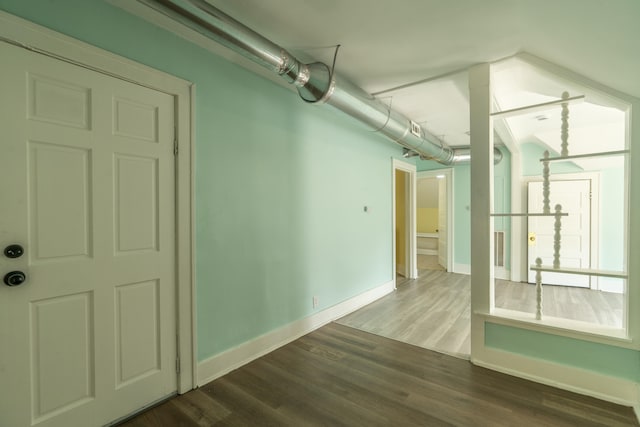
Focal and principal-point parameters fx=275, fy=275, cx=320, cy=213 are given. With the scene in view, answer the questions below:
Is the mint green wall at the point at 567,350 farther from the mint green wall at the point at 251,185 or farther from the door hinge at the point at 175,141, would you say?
the door hinge at the point at 175,141

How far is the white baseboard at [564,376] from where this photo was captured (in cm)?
179

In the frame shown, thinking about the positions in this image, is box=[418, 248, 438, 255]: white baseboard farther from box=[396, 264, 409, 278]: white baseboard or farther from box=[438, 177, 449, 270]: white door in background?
box=[396, 264, 409, 278]: white baseboard

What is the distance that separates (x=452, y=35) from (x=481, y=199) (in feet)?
Result: 4.09

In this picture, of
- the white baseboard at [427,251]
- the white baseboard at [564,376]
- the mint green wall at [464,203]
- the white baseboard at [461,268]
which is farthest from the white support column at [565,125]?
the white baseboard at [427,251]

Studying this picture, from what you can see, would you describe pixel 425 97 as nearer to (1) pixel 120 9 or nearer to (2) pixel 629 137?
(2) pixel 629 137

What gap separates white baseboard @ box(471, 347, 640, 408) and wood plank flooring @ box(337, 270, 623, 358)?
0.27 metres

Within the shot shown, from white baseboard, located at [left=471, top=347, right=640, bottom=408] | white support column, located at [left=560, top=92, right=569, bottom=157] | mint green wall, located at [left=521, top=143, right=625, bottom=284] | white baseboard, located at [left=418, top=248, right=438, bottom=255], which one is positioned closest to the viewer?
white baseboard, located at [left=471, top=347, right=640, bottom=408]

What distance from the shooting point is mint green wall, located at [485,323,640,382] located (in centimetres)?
181

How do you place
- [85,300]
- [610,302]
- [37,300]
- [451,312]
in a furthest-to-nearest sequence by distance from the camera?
[610,302]
[451,312]
[85,300]
[37,300]

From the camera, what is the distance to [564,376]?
1954 mm

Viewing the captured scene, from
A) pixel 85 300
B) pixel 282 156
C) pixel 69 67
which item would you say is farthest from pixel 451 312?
pixel 69 67

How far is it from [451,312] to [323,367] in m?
2.00

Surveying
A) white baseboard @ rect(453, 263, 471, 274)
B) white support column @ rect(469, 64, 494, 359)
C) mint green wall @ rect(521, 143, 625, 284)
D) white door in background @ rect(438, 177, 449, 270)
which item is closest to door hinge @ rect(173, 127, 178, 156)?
white support column @ rect(469, 64, 494, 359)

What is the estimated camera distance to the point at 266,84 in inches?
97.5
